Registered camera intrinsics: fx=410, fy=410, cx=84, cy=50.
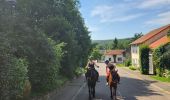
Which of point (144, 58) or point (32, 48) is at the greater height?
point (144, 58)

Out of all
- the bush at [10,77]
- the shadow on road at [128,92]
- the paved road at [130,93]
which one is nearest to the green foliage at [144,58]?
the paved road at [130,93]

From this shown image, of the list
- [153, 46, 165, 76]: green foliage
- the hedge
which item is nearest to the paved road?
the hedge

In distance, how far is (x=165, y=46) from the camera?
4800 centimetres

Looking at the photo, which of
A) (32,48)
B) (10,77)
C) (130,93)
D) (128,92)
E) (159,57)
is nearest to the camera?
(10,77)

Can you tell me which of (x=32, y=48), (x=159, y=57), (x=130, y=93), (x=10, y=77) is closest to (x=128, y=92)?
(x=130, y=93)

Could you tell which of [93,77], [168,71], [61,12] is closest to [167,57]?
[168,71]

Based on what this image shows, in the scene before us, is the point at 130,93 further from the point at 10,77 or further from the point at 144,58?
the point at 144,58

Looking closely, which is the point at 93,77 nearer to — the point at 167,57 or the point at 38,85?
the point at 38,85

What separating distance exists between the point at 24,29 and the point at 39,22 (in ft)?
53.3

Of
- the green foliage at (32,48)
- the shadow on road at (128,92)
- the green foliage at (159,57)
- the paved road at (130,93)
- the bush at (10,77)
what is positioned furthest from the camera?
the green foliage at (159,57)

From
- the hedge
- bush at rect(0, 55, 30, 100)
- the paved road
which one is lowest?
the paved road

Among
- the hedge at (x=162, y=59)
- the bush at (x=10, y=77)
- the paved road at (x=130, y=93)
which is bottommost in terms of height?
the paved road at (x=130, y=93)

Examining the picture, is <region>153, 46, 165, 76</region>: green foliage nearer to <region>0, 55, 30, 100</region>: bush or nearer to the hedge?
the hedge

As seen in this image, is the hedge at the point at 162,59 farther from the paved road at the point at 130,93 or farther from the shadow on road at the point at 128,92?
the shadow on road at the point at 128,92
